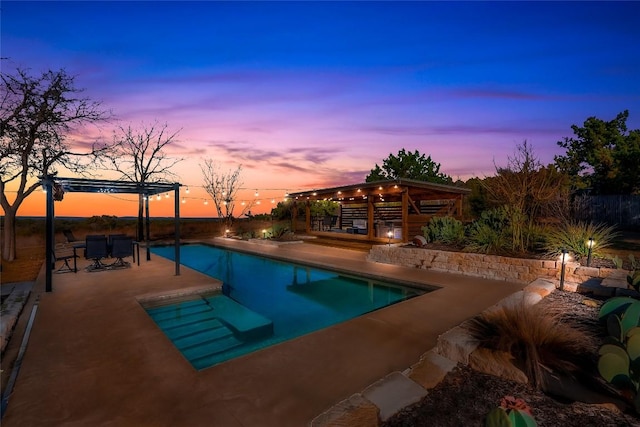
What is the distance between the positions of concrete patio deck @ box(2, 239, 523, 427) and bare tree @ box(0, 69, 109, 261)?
6070 millimetres

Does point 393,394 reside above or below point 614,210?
below

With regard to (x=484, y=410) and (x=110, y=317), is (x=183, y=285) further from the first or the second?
(x=484, y=410)

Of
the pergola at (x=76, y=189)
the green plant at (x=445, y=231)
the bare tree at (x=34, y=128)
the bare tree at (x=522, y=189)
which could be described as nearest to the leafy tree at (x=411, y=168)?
the green plant at (x=445, y=231)

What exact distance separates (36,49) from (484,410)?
1196 cm

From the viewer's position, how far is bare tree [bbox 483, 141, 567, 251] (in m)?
7.15

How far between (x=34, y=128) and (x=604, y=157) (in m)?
27.6

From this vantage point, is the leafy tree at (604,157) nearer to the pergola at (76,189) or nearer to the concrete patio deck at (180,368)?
the concrete patio deck at (180,368)

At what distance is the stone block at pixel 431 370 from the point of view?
8.14 ft

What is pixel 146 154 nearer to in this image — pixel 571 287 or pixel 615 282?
pixel 571 287

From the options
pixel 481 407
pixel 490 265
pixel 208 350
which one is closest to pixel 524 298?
pixel 490 265

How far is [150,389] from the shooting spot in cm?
254

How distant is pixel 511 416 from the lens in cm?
143

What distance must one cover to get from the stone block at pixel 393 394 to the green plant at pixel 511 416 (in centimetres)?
74

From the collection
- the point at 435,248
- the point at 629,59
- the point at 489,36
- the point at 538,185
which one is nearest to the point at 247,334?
the point at 435,248
